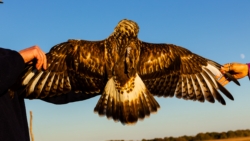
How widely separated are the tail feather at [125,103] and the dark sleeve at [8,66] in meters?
1.61

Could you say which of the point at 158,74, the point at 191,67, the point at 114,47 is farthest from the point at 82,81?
the point at 191,67

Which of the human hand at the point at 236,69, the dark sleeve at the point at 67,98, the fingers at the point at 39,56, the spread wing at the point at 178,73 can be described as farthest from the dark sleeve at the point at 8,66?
the human hand at the point at 236,69

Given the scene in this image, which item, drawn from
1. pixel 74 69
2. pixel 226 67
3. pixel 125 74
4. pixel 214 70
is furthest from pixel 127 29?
pixel 214 70

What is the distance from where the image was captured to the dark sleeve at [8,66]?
2674mm

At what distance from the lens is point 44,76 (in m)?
4.47

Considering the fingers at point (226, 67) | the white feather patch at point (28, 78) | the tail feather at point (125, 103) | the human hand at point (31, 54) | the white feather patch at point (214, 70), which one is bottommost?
the tail feather at point (125, 103)

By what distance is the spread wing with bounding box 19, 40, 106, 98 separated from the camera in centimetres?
439

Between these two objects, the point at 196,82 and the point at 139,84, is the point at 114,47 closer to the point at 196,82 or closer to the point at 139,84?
the point at 139,84

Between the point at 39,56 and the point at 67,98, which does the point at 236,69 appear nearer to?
the point at 67,98

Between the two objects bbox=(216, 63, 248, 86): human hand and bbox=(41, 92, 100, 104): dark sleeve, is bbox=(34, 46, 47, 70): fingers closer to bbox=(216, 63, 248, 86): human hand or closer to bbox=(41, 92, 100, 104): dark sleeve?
bbox=(41, 92, 100, 104): dark sleeve

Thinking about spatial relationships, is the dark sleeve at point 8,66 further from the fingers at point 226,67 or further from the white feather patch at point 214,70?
the white feather patch at point 214,70

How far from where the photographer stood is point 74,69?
4574 millimetres

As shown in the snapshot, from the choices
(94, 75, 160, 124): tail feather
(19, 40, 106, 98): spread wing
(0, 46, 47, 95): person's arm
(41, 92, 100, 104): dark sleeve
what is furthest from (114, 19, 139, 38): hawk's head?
(0, 46, 47, 95): person's arm

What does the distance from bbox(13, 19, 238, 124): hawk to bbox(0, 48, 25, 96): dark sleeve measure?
4.63 feet
